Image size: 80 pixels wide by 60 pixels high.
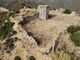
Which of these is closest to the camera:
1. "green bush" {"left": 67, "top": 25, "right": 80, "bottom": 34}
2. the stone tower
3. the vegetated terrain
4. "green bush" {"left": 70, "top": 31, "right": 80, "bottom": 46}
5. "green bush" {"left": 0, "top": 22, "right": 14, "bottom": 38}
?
"green bush" {"left": 70, "top": 31, "right": 80, "bottom": 46}

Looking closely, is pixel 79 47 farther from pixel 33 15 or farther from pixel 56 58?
pixel 33 15

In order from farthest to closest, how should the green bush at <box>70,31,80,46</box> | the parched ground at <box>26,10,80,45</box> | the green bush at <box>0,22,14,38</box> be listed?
the green bush at <box>0,22,14,38</box>
the parched ground at <box>26,10,80,45</box>
the green bush at <box>70,31,80,46</box>

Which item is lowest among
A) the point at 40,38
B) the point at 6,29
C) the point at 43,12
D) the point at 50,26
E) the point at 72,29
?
the point at 6,29

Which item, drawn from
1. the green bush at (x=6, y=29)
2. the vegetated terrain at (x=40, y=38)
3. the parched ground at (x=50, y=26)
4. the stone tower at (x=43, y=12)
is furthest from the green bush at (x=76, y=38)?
the green bush at (x=6, y=29)

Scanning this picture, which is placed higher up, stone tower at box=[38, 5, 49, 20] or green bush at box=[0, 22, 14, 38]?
stone tower at box=[38, 5, 49, 20]

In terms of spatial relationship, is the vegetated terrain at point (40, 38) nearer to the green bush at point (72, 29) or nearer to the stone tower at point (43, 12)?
the green bush at point (72, 29)

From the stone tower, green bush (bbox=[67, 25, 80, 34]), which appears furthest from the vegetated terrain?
the stone tower

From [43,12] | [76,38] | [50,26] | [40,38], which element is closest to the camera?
[76,38]

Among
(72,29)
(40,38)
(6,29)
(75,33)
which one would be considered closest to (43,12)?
(6,29)

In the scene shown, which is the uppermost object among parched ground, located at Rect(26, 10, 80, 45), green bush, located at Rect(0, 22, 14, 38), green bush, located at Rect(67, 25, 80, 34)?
green bush, located at Rect(67, 25, 80, 34)

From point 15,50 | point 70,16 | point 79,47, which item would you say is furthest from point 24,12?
point 79,47

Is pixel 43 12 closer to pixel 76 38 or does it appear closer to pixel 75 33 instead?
pixel 75 33

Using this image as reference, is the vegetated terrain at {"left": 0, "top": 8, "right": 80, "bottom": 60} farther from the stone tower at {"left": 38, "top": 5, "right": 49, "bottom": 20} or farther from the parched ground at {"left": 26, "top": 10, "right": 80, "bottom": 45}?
the stone tower at {"left": 38, "top": 5, "right": 49, "bottom": 20}

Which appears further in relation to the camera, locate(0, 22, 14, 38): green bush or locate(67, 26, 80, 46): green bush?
locate(0, 22, 14, 38): green bush
